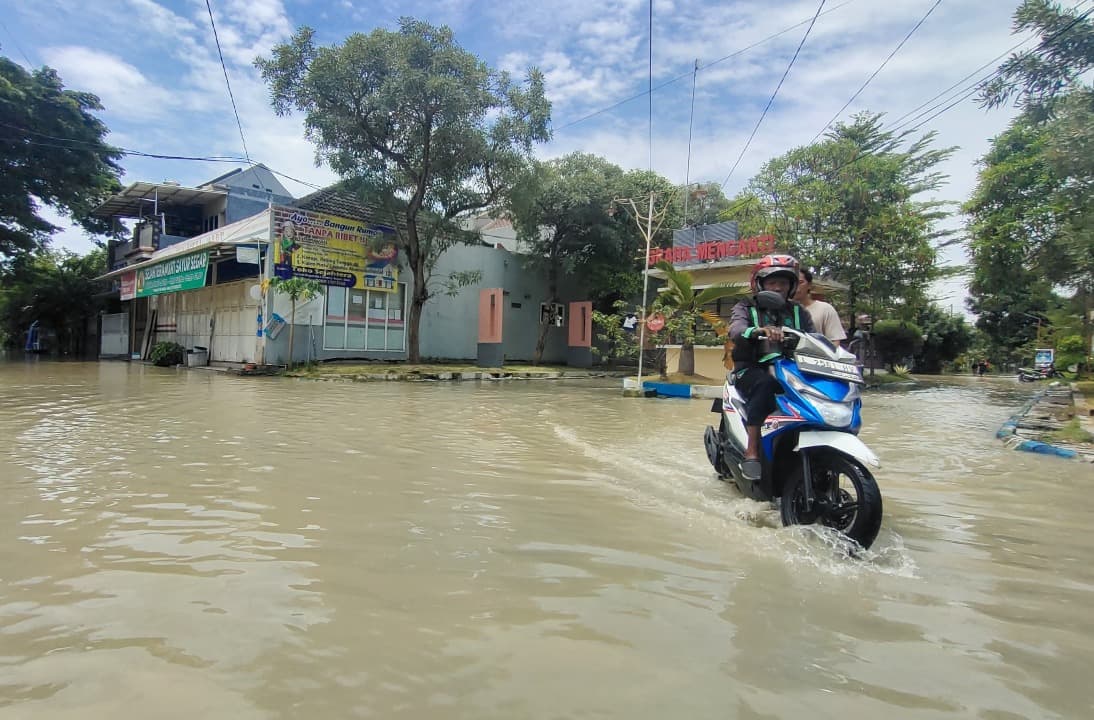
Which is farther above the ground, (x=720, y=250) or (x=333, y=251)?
(x=720, y=250)

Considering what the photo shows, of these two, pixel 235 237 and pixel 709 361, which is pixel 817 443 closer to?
pixel 709 361

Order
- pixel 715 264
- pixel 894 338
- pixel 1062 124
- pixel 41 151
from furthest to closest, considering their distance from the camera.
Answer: pixel 894 338, pixel 41 151, pixel 715 264, pixel 1062 124

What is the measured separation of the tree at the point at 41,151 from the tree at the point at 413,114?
31.6ft

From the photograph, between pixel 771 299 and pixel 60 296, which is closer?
pixel 771 299

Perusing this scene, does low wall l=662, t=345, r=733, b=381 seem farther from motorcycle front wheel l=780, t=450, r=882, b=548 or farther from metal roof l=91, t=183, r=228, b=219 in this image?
metal roof l=91, t=183, r=228, b=219

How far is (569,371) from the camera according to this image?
21969 mm

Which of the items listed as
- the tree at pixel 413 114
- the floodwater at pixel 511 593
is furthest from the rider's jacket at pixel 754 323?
the tree at pixel 413 114

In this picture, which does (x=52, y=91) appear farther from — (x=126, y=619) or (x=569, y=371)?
(x=126, y=619)

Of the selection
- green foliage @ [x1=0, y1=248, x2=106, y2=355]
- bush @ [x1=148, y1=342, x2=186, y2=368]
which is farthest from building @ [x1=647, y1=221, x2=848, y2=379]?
green foliage @ [x1=0, y1=248, x2=106, y2=355]

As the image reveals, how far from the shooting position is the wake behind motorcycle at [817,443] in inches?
112

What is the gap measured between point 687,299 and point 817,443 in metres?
10.9

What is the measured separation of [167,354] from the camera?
65.6ft

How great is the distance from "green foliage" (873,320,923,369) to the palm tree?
1498cm

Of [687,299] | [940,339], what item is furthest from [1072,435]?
[940,339]
